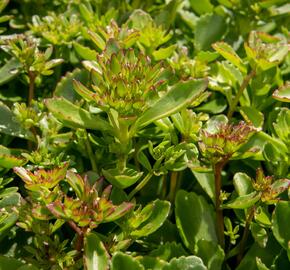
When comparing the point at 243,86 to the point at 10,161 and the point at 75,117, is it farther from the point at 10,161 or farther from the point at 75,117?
the point at 10,161

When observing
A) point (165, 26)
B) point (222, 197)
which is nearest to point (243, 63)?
point (165, 26)

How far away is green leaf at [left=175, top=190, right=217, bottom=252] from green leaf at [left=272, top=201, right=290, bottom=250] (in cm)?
15

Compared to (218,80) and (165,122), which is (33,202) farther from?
(218,80)

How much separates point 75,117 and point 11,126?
0.23m

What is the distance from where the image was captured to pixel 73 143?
1.35 meters

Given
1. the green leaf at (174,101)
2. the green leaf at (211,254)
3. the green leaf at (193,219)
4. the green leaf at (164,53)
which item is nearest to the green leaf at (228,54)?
the green leaf at (164,53)

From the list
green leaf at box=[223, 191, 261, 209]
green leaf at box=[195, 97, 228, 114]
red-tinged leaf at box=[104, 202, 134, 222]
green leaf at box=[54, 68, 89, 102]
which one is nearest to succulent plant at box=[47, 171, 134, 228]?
red-tinged leaf at box=[104, 202, 134, 222]

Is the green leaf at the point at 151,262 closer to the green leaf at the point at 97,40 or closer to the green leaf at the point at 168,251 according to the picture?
the green leaf at the point at 168,251

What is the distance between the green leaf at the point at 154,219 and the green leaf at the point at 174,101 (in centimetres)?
17

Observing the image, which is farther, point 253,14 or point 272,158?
point 253,14

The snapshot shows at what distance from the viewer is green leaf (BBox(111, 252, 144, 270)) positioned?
1053mm

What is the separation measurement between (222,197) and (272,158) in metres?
0.16

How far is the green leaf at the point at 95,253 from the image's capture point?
41.2 inches

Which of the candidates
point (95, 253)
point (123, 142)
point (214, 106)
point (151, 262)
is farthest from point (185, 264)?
point (214, 106)
